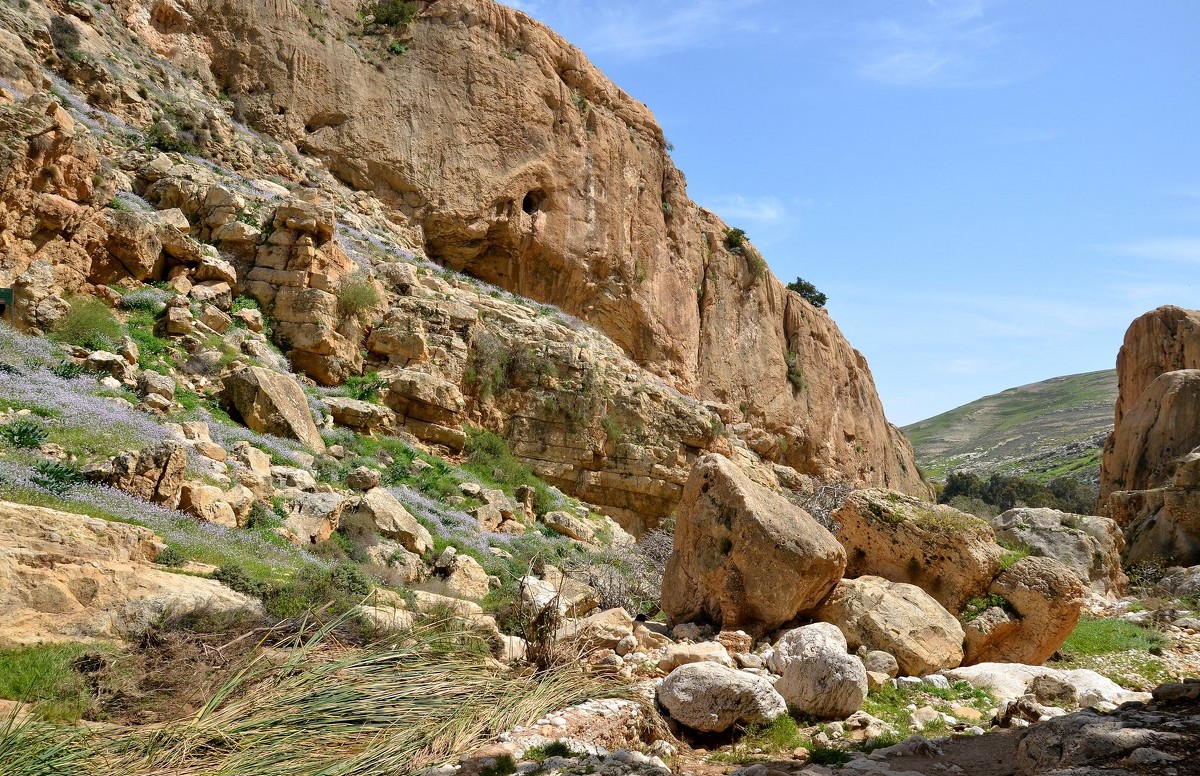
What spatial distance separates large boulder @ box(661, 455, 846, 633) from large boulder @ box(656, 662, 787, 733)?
1.84 metres


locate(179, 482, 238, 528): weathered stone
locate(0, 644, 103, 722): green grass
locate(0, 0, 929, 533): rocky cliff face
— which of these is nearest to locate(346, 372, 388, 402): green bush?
locate(0, 0, 929, 533): rocky cliff face

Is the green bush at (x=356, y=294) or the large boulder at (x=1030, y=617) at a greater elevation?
the green bush at (x=356, y=294)

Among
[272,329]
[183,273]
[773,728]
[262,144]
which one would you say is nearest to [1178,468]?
[773,728]

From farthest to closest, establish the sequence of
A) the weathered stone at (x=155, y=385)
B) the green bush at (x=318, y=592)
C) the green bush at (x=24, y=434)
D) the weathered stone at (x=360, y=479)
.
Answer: the weathered stone at (x=360, y=479), the weathered stone at (x=155, y=385), the green bush at (x=24, y=434), the green bush at (x=318, y=592)

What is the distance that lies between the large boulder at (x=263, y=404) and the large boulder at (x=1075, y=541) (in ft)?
43.2

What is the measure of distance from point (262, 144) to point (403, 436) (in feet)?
30.8

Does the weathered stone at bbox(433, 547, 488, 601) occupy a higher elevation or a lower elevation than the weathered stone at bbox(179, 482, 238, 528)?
lower

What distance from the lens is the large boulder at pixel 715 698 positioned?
6.15 m

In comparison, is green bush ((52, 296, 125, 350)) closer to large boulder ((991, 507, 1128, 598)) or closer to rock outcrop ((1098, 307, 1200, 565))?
large boulder ((991, 507, 1128, 598))

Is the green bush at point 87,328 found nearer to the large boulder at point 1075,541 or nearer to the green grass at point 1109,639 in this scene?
the green grass at point 1109,639

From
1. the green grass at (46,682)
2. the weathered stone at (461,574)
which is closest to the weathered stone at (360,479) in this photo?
the weathered stone at (461,574)

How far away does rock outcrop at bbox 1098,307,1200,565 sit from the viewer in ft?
60.7

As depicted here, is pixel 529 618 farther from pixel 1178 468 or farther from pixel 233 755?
pixel 1178 468

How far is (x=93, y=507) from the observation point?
7367mm
